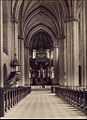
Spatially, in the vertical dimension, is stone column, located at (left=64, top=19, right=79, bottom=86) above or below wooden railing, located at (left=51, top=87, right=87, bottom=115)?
above

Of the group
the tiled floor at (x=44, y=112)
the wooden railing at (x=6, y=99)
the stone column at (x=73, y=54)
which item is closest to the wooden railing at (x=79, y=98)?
the tiled floor at (x=44, y=112)

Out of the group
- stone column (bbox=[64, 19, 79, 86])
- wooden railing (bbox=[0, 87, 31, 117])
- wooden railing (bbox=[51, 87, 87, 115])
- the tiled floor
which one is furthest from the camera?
stone column (bbox=[64, 19, 79, 86])

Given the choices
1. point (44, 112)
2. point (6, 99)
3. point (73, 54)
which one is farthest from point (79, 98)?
point (73, 54)

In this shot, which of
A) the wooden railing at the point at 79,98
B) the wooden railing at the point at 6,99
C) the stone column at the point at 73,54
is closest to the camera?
the wooden railing at the point at 6,99

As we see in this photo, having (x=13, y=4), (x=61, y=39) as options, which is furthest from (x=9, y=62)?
(x=61, y=39)

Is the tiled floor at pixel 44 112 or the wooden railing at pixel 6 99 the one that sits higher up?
the wooden railing at pixel 6 99

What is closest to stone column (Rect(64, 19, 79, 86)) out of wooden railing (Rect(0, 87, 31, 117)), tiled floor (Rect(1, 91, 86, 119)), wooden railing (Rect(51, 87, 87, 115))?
wooden railing (Rect(51, 87, 87, 115))

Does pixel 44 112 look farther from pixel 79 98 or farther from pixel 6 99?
pixel 79 98

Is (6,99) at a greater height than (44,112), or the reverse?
(6,99)

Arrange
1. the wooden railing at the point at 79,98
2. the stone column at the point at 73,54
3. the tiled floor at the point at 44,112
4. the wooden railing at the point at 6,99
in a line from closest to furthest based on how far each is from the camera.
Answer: the tiled floor at the point at 44,112, the wooden railing at the point at 6,99, the wooden railing at the point at 79,98, the stone column at the point at 73,54

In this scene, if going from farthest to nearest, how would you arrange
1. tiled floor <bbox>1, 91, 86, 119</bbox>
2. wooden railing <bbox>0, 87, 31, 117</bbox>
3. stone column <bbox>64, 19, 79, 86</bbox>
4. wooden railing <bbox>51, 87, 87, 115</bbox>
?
stone column <bbox>64, 19, 79, 86</bbox> → wooden railing <bbox>51, 87, 87, 115</bbox> → wooden railing <bbox>0, 87, 31, 117</bbox> → tiled floor <bbox>1, 91, 86, 119</bbox>

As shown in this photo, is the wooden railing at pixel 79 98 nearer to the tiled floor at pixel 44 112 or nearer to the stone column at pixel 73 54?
the tiled floor at pixel 44 112

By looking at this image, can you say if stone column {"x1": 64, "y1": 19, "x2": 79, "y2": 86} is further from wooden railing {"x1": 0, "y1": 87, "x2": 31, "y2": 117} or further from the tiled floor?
A: the tiled floor

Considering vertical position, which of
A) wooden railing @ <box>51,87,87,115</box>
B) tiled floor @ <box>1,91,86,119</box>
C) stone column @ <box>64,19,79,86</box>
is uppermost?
→ stone column @ <box>64,19,79,86</box>
